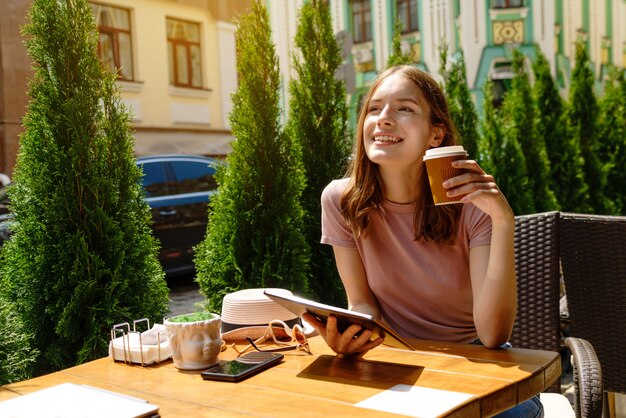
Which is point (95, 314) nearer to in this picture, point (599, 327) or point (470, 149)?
point (599, 327)

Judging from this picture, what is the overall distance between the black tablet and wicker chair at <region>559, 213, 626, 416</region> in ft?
3.93

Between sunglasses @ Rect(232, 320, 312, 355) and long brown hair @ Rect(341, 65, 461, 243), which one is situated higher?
long brown hair @ Rect(341, 65, 461, 243)

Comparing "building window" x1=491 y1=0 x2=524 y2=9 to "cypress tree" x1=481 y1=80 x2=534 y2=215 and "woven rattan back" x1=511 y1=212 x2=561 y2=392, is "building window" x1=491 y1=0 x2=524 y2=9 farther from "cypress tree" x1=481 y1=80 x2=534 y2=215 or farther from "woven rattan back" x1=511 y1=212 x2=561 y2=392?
"woven rattan back" x1=511 y1=212 x2=561 y2=392

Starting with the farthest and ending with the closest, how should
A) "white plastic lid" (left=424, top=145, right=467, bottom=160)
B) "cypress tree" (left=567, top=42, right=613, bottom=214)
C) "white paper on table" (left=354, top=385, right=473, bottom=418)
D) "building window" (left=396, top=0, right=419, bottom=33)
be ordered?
1. "building window" (left=396, top=0, right=419, bottom=33)
2. "cypress tree" (left=567, top=42, right=613, bottom=214)
3. "white plastic lid" (left=424, top=145, right=467, bottom=160)
4. "white paper on table" (left=354, top=385, right=473, bottom=418)

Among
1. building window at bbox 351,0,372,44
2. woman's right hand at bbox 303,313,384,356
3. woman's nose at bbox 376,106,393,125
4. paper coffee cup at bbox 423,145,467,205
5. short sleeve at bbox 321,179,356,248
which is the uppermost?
building window at bbox 351,0,372,44

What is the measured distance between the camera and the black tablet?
146 centimetres

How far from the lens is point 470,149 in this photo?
18.6ft

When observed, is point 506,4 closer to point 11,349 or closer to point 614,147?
point 614,147

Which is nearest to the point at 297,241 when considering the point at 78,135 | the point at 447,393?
the point at 78,135

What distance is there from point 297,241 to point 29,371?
1.58 meters

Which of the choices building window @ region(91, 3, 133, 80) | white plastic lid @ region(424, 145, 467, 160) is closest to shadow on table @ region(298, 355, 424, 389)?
white plastic lid @ region(424, 145, 467, 160)

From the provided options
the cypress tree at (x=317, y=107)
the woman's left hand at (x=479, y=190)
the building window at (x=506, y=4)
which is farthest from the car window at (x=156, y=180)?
the building window at (x=506, y=4)

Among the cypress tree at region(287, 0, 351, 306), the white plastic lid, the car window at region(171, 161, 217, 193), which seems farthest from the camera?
the car window at region(171, 161, 217, 193)

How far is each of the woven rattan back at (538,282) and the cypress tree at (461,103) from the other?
323cm
